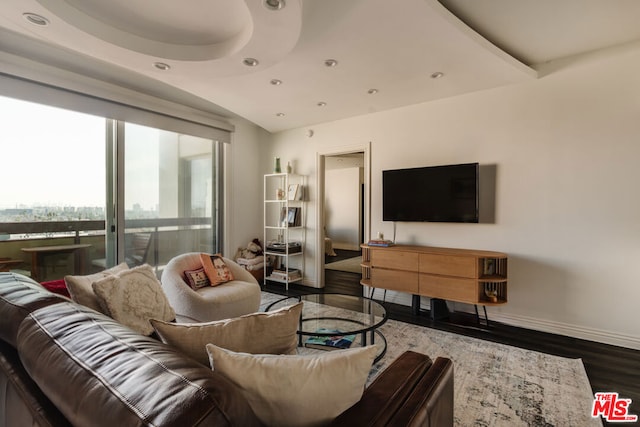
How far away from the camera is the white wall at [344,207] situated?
8.37 m

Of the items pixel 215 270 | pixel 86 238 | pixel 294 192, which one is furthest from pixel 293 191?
pixel 86 238

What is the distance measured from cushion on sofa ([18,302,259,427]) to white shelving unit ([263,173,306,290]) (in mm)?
3856

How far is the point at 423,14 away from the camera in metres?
2.09

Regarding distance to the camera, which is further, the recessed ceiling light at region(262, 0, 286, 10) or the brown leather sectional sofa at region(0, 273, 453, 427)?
the recessed ceiling light at region(262, 0, 286, 10)

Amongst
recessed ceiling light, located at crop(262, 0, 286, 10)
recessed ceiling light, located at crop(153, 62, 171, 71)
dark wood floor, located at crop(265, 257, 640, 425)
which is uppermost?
recessed ceiling light, located at crop(153, 62, 171, 71)

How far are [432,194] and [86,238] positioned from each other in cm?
396

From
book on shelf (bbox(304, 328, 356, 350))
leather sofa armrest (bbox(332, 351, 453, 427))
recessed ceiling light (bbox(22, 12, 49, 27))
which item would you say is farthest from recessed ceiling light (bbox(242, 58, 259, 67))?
leather sofa armrest (bbox(332, 351, 453, 427))

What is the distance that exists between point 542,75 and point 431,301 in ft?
8.51

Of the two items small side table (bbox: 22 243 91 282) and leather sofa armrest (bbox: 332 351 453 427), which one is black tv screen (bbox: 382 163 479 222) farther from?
small side table (bbox: 22 243 91 282)

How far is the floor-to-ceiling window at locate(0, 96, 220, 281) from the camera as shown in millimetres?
3000

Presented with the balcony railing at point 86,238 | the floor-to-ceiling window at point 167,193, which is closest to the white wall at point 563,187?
the floor-to-ceiling window at point 167,193

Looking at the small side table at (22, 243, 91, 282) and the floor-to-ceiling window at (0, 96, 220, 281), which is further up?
the floor-to-ceiling window at (0, 96, 220, 281)

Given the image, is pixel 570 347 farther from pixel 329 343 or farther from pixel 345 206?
pixel 345 206

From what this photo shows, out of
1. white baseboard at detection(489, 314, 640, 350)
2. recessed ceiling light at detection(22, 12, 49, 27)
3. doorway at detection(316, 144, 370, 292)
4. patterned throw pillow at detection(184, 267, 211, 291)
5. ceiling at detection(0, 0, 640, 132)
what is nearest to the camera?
recessed ceiling light at detection(22, 12, 49, 27)
